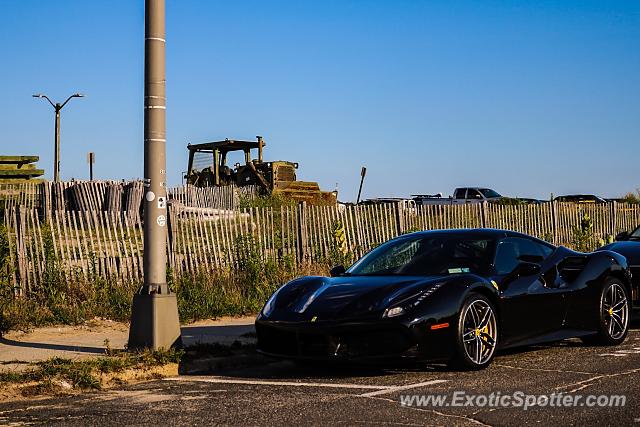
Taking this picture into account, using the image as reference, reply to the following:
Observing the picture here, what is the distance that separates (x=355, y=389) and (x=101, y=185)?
24761mm

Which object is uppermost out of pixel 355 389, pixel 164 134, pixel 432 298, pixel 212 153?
pixel 212 153

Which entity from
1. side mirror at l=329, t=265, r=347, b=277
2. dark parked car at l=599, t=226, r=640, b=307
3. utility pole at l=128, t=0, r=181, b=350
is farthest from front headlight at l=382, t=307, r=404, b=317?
dark parked car at l=599, t=226, r=640, b=307

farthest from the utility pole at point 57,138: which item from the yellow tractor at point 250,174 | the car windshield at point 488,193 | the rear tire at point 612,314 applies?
the rear tire at point 612,314

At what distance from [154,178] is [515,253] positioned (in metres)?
3.72

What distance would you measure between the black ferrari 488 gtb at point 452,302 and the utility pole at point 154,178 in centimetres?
116

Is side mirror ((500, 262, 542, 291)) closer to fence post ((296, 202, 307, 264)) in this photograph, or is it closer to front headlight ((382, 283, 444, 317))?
front headlight ((382, 283, 444, 317))

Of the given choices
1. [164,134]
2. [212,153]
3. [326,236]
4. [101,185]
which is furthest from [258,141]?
[164,134]

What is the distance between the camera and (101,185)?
102ft

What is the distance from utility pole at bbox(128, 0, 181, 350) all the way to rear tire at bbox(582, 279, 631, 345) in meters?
4.42

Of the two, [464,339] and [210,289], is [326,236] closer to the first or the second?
[210,289]

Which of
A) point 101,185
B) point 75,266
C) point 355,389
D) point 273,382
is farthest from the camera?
point 101,185

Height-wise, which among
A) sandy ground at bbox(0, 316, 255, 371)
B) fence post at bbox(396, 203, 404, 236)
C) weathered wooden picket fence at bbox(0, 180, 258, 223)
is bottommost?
sandy ground at bbox(0, 316, 255, 371)

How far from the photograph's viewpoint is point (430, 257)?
936 cm

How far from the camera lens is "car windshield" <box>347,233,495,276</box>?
30.2 ft
